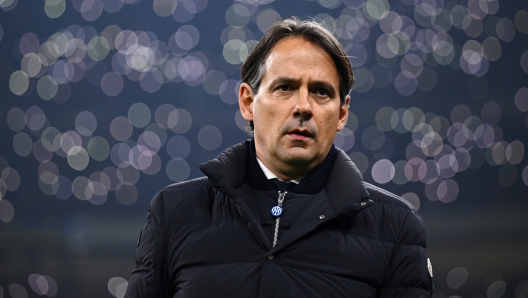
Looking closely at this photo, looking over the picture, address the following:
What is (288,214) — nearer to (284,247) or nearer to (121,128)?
(284,247)

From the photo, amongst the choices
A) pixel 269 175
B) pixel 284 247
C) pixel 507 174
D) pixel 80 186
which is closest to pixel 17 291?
pixel 80 186

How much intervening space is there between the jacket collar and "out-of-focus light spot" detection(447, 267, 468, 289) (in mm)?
2390

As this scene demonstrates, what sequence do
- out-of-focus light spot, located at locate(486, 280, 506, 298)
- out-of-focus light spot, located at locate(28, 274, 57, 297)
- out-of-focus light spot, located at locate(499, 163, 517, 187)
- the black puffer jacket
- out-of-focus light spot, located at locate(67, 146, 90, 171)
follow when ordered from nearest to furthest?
the black puffer jacket, out-of-focus light spot, located at locate(486, 280, 506, 298), out-of-focus light spot, located at locate(28, 274, 57, 297), out-of-focus light spot, located at locate(499, 163, 517, 187), out-of-focus light spot, located at locate(67, 146, 90, 171)

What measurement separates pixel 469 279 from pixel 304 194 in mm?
2479

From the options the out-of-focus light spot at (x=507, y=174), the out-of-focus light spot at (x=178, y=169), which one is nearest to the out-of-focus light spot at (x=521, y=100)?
the out-of-focus light spot at (x=507, y=174)

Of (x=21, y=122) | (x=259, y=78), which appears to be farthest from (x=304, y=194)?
(x=21, y=122)

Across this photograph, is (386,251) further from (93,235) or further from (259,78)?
(93,235)

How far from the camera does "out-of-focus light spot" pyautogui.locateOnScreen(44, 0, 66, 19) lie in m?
3.95

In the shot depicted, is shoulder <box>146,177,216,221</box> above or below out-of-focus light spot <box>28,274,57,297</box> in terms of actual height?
above

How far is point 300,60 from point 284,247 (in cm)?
35

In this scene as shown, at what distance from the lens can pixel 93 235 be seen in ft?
12.5

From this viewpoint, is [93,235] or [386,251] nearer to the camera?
[386,251]

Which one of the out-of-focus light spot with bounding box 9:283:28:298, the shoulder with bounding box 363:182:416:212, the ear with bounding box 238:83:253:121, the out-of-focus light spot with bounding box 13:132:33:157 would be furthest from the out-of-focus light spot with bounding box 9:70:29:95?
the shoulder with bounding box 363:182:416:212

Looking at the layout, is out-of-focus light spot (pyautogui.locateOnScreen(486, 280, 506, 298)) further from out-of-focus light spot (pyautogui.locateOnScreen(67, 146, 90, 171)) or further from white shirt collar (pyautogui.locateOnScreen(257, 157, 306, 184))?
white shirt collar (pyautogui.locateOnScreen(257, 157, 306, 184))
